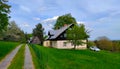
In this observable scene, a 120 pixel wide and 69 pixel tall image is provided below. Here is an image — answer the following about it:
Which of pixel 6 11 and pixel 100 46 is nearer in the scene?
pixel 6 11

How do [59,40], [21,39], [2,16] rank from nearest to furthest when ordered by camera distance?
[2,16], [59,40], [21,39]

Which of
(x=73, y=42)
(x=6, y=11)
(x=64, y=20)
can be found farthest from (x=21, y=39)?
(x=6, y=11)

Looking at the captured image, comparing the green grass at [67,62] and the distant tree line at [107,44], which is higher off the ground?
the distant tree line at [107,44]

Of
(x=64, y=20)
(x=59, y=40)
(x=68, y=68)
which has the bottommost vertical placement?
(x=68, y=68)

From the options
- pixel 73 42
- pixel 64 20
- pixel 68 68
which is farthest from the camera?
pixel 64 20

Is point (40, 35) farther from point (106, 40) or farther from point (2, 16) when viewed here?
point (2, 16)

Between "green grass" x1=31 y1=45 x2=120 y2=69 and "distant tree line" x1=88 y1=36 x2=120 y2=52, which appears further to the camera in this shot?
"distant tree line" x1=88 y1=36 x2=120 y2=52

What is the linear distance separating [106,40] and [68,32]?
17792 mm

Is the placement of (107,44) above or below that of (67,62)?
above

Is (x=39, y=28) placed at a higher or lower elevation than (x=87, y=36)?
higher

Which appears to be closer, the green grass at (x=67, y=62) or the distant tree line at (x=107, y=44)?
the green grass at (x=67, y=62)

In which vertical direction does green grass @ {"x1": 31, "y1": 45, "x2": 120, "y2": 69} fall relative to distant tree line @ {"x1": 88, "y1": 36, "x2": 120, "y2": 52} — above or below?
below

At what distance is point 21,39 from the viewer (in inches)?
4838

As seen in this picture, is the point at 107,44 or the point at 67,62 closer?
the point at 67,62
